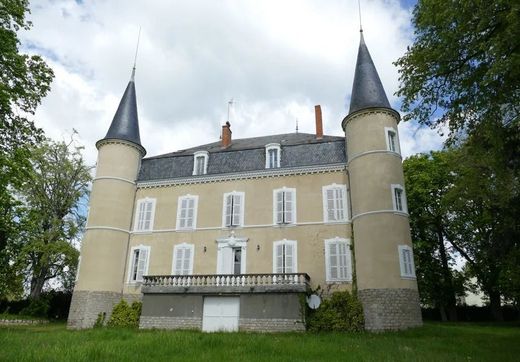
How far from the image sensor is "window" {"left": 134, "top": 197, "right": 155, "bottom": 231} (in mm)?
21531

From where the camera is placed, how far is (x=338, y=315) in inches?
658

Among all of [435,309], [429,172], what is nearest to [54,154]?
[429,172]

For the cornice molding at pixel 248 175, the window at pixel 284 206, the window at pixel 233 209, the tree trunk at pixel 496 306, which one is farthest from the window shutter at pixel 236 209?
the tree trunk at pixel 496 306

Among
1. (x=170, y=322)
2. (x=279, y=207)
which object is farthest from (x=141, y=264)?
(x=279, y=207)

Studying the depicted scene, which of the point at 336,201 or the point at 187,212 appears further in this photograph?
Answer: the point at 187,212

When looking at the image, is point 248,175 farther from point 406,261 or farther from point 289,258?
point 406,261

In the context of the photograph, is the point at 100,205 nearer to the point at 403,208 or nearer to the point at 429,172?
the point at 403,208

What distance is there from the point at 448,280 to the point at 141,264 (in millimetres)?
19016

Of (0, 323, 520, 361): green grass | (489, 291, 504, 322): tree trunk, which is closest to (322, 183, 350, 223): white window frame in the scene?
(0, 323, 520, 361): green grass

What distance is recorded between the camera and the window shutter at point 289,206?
770 inches

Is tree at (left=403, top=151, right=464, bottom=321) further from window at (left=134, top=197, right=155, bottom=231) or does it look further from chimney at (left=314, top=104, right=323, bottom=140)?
window at (left=134, top=197, right=155, bottom=231)

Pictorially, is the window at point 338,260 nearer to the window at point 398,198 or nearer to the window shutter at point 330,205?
the window shutter at point 330,205

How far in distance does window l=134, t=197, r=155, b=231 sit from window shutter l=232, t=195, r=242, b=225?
15.3ft

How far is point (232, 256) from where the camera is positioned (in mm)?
19734
